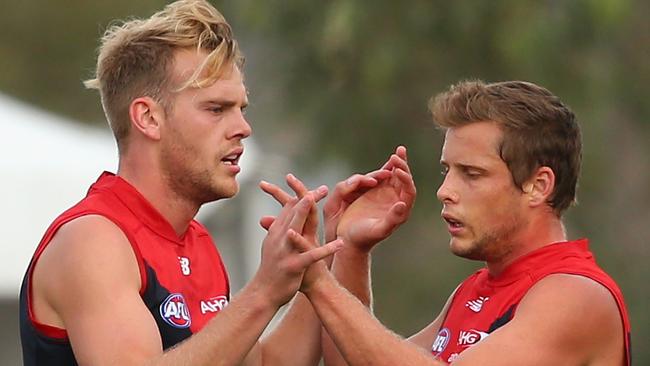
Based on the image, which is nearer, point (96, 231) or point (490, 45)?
point (96, 231)

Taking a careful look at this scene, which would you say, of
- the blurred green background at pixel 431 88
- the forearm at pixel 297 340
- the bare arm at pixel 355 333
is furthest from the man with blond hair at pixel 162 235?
the blurred green background at pixel 431 88

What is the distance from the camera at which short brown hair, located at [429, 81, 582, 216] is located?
581cm

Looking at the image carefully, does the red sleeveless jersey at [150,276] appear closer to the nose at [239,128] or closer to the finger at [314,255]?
the nose at [239,128]

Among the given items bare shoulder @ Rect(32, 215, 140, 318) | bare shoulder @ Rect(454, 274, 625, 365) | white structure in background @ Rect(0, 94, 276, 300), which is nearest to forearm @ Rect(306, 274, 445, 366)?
bare shoulder @ Rect(454, 274, 625, 365)

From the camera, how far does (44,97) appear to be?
1930 centimetres

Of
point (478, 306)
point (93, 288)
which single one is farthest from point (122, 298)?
point (478, 306)

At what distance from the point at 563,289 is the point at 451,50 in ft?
27.6

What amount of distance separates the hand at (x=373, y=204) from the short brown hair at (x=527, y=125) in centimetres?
28

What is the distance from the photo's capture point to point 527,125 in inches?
229

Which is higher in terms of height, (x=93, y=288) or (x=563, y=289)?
(x=93, y=288)

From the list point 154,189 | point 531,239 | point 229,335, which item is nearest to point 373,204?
point 531,239

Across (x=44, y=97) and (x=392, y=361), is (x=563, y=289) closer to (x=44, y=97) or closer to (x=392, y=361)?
(x=392, y=361)

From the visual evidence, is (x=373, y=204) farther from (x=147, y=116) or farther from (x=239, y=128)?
(x=147, y=116)

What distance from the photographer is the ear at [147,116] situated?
5664 millimetres
